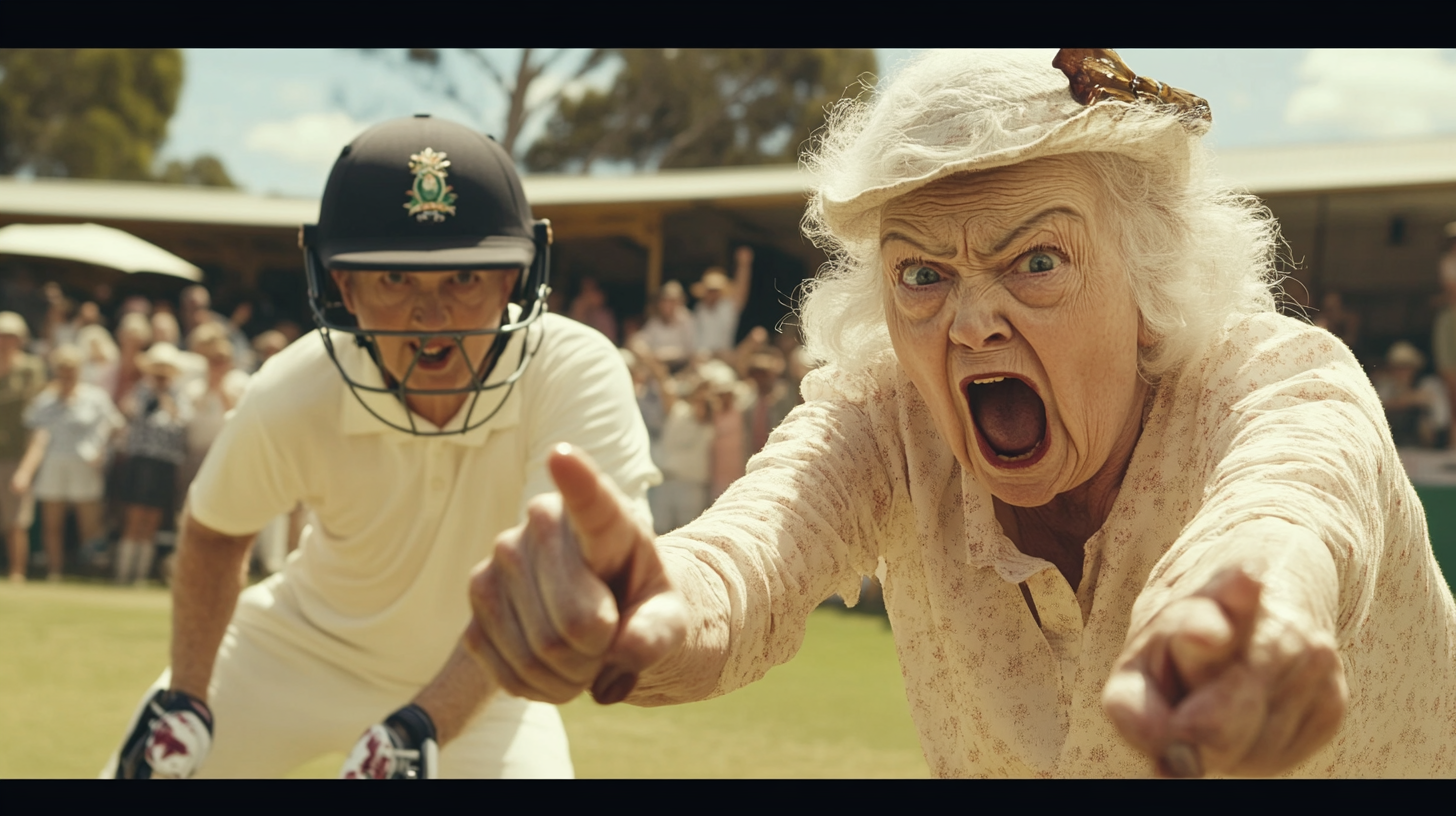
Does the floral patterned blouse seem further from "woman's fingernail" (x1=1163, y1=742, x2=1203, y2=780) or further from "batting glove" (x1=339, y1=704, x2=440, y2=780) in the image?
"batting glove" (x1=339, y1=704, x2=440, y2=780)

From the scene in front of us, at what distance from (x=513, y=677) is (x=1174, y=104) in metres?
1.67

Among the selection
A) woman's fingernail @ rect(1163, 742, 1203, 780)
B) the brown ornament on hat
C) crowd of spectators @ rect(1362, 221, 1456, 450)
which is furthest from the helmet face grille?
crowd of spectators @ rect(1362, 221, 1456, 450)

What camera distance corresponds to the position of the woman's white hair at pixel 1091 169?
7.97 feet

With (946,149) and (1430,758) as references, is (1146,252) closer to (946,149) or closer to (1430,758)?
(946,149)

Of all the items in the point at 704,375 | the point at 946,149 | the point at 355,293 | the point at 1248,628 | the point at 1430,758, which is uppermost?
the point at 946,149

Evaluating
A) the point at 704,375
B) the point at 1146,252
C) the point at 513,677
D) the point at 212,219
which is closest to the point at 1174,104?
the point at 1146,252

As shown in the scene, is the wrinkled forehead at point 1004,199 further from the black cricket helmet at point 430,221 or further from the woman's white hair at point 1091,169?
the black cricket helmet at point 430,221

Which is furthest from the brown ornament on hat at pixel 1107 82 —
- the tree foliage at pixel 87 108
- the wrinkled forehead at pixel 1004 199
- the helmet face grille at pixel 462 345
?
the tree foliage at pixel 87 108

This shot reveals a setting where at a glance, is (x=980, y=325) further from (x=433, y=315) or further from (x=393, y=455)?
(x=393, y=455)

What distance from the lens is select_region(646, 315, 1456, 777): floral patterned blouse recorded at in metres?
2.15

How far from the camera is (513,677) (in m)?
1.69

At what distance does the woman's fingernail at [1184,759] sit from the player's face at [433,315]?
2.53 meters

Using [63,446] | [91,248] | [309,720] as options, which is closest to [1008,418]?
[309,720]

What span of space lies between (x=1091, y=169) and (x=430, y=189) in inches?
74.2
